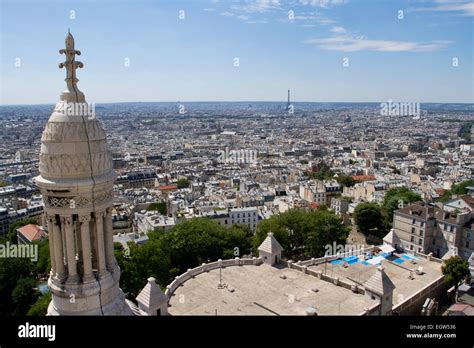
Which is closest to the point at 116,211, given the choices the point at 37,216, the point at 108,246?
the point at 37,216

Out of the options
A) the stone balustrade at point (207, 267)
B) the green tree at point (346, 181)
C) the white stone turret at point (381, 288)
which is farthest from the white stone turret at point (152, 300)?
the green tree at point (346, 181)

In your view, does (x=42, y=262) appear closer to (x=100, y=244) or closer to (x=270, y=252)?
(x=270, y=252)

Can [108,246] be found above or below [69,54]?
below

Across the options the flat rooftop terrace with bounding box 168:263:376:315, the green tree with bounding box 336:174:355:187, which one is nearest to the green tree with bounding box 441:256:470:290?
the flat rooftop terrace with bounding box 168:263:376:315

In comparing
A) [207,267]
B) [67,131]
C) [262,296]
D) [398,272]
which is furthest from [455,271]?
[67,131]

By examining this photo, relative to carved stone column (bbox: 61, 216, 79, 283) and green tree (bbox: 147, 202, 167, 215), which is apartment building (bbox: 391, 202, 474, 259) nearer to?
carved stone column (bbox: 61, 216, 79, 283)
